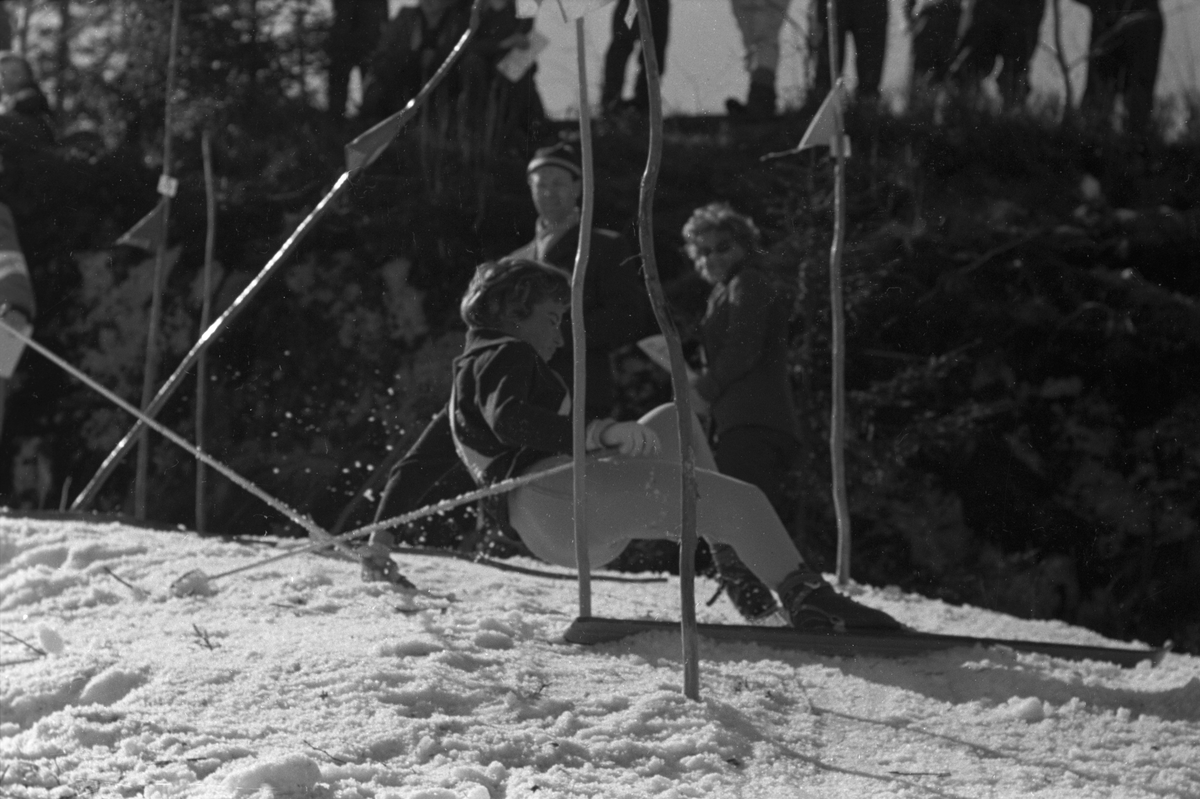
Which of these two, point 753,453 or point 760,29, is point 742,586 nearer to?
point 753,453

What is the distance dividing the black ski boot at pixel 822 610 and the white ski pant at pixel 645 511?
3 cm

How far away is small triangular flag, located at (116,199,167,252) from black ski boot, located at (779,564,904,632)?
8.45ft

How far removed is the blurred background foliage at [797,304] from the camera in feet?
12.2

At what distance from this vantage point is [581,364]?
9.16ft

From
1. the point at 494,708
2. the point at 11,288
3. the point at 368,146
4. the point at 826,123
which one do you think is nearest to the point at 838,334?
the point at 826,123

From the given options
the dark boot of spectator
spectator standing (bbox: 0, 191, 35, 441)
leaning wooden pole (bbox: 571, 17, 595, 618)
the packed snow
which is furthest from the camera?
spectator standing (bbox: 0, 191, 35, 441)

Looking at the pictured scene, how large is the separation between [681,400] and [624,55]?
2.14 m

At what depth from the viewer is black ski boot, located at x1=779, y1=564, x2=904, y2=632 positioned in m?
2.91

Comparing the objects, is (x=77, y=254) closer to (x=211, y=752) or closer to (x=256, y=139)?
(x=256, y=139)

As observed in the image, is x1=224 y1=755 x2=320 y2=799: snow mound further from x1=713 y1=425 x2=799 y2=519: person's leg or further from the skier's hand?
x1=713 y1=425 x2=799 y2=519: person's leg

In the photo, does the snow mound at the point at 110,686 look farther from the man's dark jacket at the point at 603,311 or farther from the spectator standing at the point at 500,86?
the spectator standing at the point at 500,86

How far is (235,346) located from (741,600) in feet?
4.83

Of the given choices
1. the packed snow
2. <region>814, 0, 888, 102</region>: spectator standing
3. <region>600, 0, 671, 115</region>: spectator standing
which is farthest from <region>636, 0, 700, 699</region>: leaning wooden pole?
<region>814, 0, 888, 102</region>: spectator standing

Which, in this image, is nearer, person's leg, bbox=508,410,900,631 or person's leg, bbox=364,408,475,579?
person's leg, bbox=508,410,900,631
